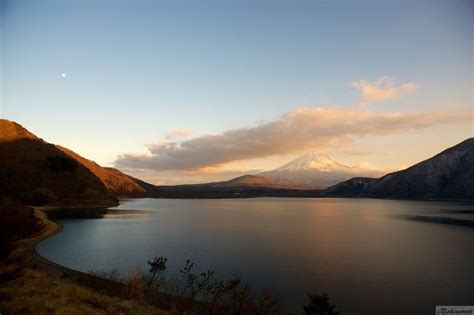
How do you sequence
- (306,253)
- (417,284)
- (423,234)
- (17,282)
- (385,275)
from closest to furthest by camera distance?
(17,282) → (417,284) → (385,275) → (306,253) → (423,234)

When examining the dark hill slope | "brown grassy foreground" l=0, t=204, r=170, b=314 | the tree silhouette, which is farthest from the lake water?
the dark hill slope

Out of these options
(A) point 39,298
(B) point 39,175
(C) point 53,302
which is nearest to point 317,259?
(C) point 53,302

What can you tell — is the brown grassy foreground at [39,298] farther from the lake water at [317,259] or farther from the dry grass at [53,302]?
the lake water at [317,259]

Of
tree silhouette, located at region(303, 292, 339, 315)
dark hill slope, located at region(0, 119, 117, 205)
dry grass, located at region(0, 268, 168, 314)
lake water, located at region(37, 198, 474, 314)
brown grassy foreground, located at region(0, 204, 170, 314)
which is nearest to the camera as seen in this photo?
dry grass, located at region(0, 268, 168, 314)

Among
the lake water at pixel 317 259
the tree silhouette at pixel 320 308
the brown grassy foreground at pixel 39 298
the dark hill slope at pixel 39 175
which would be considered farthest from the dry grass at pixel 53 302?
the dark hill slope at pixel 39 175

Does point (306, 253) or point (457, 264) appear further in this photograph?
point (306, 253)

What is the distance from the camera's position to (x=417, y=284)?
26.1 metres

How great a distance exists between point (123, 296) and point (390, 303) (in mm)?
16103

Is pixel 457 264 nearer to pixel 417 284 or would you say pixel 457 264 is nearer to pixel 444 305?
pixel 417 284

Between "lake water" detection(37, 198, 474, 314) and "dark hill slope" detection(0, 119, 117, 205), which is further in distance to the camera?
"dark hill slope" detection(0, 119, 117, 205)

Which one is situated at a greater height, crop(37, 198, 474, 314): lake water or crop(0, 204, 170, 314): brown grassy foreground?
crop(0, 204, 170, 314): brown grassy foreground

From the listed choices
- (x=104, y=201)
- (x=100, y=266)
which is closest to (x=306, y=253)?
(x=100, y=266)

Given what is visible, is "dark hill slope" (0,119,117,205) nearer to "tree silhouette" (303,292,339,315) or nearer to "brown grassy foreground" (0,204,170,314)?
"brown grassy foreground" (0,204,170,314)

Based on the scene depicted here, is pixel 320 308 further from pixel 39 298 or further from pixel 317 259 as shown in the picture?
pixel 317 259
